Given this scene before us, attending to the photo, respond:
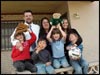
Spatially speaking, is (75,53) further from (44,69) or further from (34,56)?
(34,56)

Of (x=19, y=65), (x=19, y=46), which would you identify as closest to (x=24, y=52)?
(x=19, y=46)

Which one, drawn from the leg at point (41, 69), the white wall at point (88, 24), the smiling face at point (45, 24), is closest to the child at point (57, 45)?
the smiling face at point (45, 24)

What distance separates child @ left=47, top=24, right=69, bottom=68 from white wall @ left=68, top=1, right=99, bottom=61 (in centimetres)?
325

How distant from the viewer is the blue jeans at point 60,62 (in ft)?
19.3

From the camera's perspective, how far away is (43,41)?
5.80m

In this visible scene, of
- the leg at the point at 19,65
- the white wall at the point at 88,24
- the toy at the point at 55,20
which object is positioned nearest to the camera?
the leg at the point at 19,65

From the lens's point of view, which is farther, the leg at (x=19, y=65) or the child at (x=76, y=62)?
the child at (x=76, y=62)

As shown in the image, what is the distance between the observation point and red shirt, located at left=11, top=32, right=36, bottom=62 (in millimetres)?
5758

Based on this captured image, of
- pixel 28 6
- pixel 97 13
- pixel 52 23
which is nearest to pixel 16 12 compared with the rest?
pixel 28 6

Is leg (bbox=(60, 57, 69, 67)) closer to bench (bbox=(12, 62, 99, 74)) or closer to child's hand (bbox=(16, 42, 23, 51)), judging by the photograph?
bench (bbox=(12, 62, 99, 74))

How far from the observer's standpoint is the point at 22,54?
578cm

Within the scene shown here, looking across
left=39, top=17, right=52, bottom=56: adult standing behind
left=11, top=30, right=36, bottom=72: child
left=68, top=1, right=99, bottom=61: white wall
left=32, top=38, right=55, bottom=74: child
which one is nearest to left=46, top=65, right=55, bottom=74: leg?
left=32, top=38, right=55, bottom=74: child

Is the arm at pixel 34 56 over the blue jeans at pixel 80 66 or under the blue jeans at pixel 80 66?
over

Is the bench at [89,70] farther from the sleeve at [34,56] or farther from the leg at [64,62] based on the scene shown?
the sleeve at [34,56]
